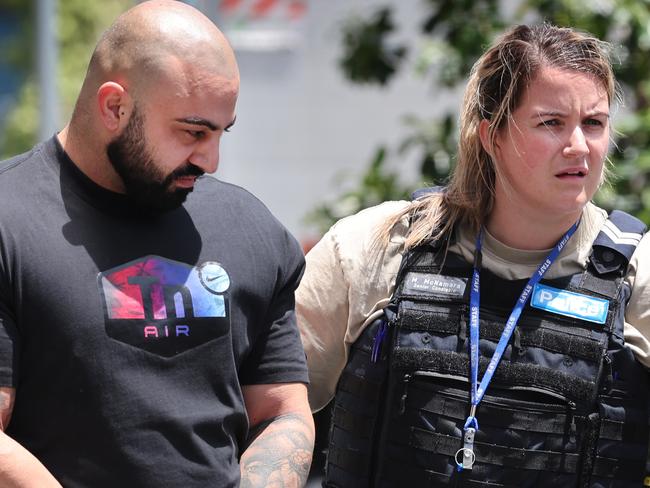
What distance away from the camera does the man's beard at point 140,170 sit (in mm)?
2219

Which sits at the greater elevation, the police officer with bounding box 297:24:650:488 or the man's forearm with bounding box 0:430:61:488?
the police officer with bounding box 297:24:650:488

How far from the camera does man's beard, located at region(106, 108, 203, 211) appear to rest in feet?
7.28

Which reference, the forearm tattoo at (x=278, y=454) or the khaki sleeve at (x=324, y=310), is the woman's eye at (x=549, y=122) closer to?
the khaki sleeve at (x=324, y=310)

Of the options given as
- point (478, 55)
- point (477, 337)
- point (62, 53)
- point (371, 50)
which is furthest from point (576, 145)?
point (62, 53)

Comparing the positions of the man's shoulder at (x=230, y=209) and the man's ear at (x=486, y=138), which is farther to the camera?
the man's ear at (x=486, y=138)

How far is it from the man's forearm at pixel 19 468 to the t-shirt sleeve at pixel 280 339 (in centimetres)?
54

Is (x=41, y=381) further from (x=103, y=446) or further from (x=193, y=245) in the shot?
(x=193, y=245)

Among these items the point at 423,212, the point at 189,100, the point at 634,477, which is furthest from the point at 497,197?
the point at 189,100

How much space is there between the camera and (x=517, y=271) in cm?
277

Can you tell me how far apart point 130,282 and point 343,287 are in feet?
2.53

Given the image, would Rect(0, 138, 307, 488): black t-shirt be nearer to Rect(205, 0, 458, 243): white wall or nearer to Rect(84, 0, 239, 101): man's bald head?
Rect(84, 0, 239, 101): man's bald head

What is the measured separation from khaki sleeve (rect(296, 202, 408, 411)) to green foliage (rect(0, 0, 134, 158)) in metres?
11.5

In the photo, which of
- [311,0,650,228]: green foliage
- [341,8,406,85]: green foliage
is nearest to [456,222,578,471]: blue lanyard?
[311,0,650,228]: green foliage

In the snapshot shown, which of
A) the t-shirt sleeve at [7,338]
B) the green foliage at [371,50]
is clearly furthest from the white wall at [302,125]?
the t-shirt sleeve at [7,338]
